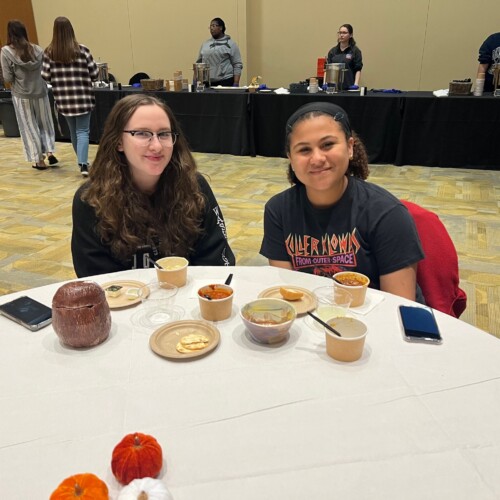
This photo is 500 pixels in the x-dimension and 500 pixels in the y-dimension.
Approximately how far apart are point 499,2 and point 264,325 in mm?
7595

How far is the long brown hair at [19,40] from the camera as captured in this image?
4.73 meters

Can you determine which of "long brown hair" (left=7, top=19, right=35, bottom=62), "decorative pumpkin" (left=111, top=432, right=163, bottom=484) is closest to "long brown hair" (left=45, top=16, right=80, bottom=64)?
"long brown hair" (left=7, top=19, right=35, bottom=62)

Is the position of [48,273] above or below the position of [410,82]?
below

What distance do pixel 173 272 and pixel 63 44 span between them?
171 inches

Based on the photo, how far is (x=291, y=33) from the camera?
7578 mm

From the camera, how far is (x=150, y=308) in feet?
4.03

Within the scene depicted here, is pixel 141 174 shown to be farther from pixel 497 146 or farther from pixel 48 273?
pixel 497 146

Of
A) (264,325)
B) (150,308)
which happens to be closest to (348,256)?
(264,325)

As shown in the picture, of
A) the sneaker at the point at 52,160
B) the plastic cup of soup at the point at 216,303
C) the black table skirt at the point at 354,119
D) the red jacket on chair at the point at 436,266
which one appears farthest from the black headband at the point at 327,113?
the sneaker at the point at 52,160

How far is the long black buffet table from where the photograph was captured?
4867 millimetres

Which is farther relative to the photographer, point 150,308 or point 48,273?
point 48,273

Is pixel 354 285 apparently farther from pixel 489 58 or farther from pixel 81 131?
pixel 489 58

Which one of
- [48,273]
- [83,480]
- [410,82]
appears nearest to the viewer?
[83,480]

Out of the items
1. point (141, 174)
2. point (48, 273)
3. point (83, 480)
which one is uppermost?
point (141, 174)
